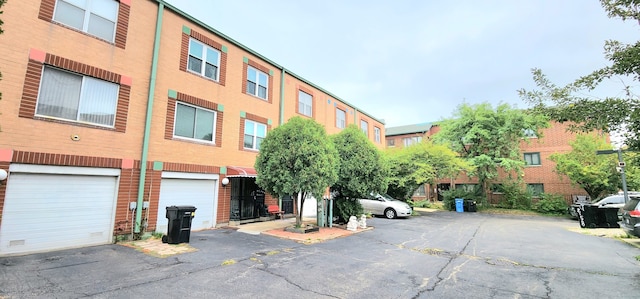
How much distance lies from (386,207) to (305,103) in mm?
8212

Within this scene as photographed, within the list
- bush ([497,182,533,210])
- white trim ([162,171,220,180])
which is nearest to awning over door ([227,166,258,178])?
white trim ([162,171,220,180])

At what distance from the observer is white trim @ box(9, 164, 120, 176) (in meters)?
7.15

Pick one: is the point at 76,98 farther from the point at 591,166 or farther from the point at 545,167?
the point at 545,167

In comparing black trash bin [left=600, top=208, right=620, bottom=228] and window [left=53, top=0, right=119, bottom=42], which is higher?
window [left=53, top=0, right=119, bottom=42]

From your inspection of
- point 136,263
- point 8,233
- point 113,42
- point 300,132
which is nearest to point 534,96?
point 300,132

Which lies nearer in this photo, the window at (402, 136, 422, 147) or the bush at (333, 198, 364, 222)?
the bush at (333, 198, 364, 222)

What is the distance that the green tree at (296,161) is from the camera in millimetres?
10070

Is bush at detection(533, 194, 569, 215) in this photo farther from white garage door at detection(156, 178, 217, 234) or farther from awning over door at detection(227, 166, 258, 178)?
white garage door at detection(156, 178, 217, 234)

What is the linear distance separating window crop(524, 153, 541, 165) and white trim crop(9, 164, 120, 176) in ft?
108

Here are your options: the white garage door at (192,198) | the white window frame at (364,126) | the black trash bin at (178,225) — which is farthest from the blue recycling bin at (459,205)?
the black trash bin at (178,225)

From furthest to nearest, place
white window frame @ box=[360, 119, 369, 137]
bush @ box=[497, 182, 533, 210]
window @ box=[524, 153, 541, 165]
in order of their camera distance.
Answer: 1. window @ box=[524, 153, 541, 165]
2. bush @ box=[497, 182, 533, 210]
3. white window frame @ box=[360, 119, 369, 137]

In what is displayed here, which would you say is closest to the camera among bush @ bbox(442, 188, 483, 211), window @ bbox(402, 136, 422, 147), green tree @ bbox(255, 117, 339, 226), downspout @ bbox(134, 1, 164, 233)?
downspout @ bbox(134, 1, 164, 233)

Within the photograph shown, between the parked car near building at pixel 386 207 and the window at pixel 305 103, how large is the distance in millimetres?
6503

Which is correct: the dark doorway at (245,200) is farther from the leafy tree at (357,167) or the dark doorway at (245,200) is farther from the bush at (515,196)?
the bush at (515,196)
